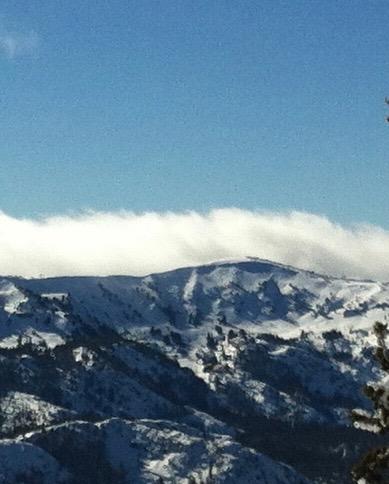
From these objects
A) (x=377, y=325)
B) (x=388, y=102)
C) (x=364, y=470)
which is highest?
(x=388, y=102)

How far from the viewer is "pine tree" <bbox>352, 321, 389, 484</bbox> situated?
24.4m

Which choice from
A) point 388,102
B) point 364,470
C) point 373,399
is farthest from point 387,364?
point 388,102

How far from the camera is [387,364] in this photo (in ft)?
81.5

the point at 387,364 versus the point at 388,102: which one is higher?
the point at 388,102

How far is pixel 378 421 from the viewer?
79.8 feet

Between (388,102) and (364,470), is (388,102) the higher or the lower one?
the higher one

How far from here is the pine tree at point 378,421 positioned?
2444cm

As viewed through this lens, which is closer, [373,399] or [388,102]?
[373,399]

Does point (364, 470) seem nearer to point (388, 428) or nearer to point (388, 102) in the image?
point (388, 428)

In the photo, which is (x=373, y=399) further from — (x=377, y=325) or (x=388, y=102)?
(x=388, y=102)

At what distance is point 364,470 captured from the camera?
2492 centimetres

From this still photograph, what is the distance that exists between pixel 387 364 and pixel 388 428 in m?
2.00

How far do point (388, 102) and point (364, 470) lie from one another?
1109 centimetres

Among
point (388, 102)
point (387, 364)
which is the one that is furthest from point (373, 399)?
point (388, 102)
